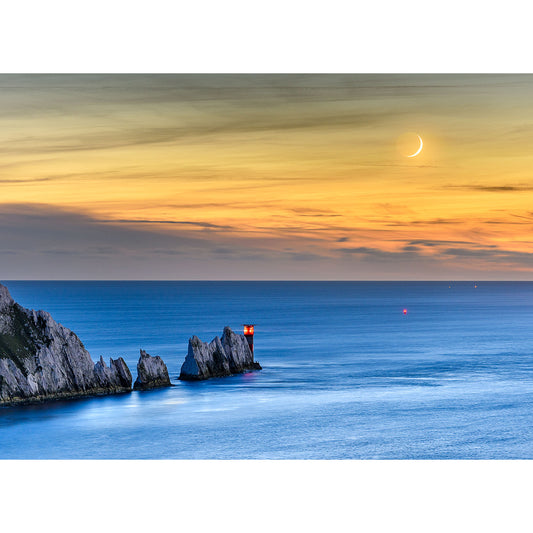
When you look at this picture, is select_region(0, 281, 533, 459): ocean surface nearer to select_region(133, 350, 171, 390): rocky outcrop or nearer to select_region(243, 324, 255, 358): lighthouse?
select_region(133, 350, 171, 390): rocky outcrop

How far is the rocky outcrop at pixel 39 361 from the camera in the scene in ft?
72.6

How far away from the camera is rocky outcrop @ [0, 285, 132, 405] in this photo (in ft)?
72.6

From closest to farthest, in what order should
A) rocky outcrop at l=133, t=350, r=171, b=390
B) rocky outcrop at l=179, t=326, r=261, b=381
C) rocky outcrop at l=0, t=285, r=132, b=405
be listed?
rocky outcrop at l=0, t=285, r=132, b=405 < rocky outcrop at l=133, t=350, r=171, b=390 < rocky outcrop at l=179, t=326, r=261, b=381

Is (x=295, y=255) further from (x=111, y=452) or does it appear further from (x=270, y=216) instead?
(x=111, y=452)

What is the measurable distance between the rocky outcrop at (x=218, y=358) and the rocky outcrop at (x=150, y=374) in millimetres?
2125

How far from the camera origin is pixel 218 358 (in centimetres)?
3209

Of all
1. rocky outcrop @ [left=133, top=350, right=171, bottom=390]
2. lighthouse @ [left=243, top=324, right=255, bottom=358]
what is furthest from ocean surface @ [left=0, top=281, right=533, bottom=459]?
lighthouse @ [left=243, top=324, right=255, bottom=358]

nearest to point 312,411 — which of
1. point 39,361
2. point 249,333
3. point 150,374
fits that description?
point 150,374

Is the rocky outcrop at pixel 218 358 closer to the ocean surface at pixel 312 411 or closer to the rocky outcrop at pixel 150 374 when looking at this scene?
the ocean surface at pixel 312 411

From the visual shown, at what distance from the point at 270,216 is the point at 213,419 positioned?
703cm

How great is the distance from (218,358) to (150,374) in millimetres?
5297

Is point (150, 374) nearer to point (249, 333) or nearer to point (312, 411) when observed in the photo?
point (312, 411)

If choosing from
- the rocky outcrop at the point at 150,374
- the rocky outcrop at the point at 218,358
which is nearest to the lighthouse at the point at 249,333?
the rocky outcrop at the point at 218,358

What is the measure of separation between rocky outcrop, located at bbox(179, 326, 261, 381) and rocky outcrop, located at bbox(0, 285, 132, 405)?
19.0 feet
